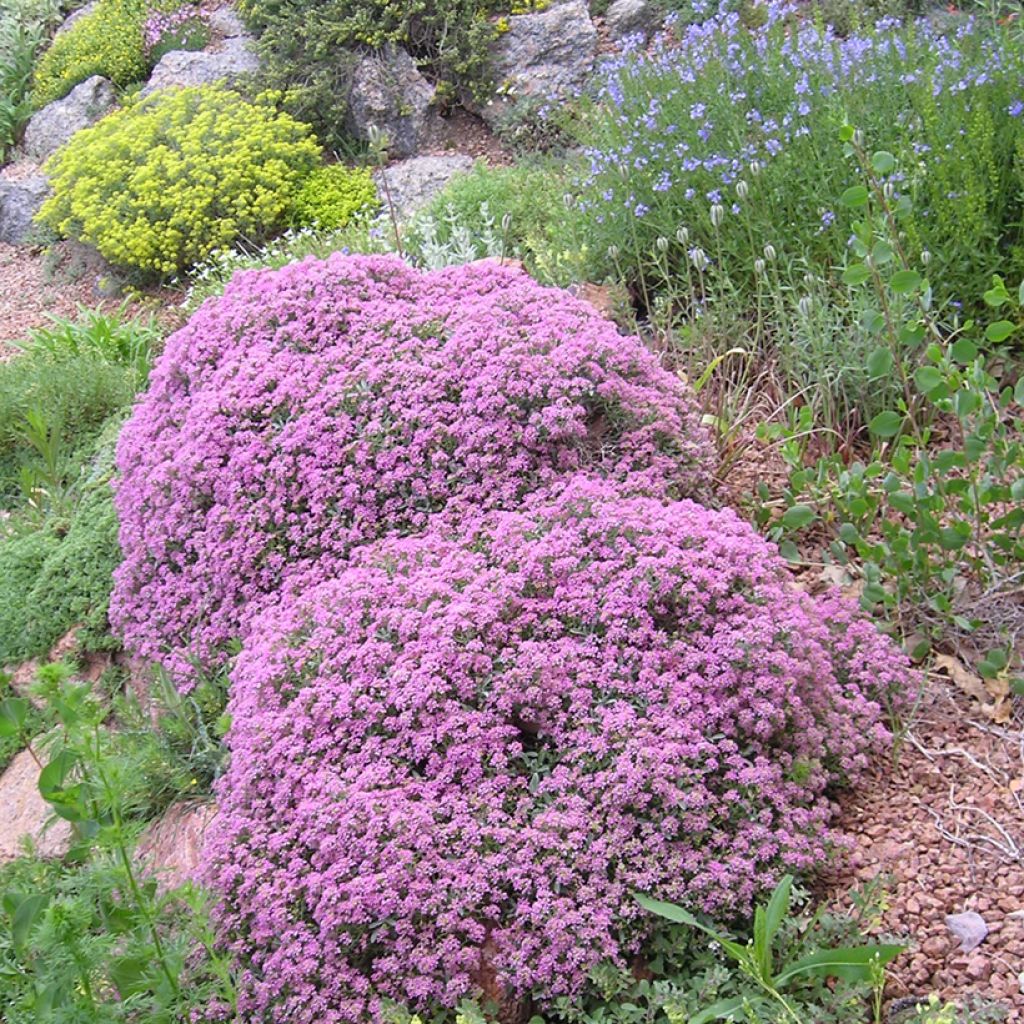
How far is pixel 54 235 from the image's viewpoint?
896 centimetres

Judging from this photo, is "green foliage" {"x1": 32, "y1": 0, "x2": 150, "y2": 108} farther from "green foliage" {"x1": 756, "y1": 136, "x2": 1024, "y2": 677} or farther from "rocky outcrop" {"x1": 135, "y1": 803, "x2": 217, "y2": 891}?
"rocky outcrop" {"x1": 135, "y1": 803, "x2": 217, "y2": 891}

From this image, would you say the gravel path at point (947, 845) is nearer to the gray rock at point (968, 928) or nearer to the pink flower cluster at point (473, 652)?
the gray rock at point (968, 928)

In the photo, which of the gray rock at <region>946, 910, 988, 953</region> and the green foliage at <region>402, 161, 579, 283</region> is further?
the green foliage at <region>402, 161, 579, 283</region>

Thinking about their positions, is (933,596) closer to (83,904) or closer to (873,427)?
(873,427)

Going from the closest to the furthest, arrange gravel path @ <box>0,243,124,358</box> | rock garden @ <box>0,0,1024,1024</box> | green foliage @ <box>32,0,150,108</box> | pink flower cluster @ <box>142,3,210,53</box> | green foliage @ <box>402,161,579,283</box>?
rock garden @ <box>0,0,1024,1024</box>
green foliage @ <box>402,161,579,283</box>
gravel path @ <box>0,243,124,358</box>
green foliage @ <box>32,0,150,108</box>
pink flower cluster @ <box>142,3,210,53</box>

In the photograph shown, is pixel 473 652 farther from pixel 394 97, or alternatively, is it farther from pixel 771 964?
pixel 394 97

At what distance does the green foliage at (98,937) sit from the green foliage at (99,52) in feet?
30.3

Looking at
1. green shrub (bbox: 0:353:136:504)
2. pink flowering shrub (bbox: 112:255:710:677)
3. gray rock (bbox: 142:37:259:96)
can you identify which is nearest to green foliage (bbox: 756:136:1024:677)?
pink flowering shrub (bbox: 112:255:710:677)

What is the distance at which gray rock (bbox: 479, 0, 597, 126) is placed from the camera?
8227mm

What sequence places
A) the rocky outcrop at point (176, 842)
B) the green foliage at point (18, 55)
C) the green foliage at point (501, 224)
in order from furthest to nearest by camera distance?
the green foliage at point (18, 55) < the green foliage at point (501, 224) < the rocky outcrop at point (176, 842)

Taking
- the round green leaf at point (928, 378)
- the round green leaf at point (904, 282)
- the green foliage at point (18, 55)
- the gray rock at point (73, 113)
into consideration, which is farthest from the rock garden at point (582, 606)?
the green foliage at point (18, 55)

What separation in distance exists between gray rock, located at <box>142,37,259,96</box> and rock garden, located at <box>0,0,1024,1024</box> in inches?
170

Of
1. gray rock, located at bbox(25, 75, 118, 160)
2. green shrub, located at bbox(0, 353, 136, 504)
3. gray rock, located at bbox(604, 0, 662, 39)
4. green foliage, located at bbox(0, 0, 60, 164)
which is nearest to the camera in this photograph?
green shrub, located at bbox(0, 353, 136, 504)

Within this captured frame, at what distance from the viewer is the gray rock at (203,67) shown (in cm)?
903
